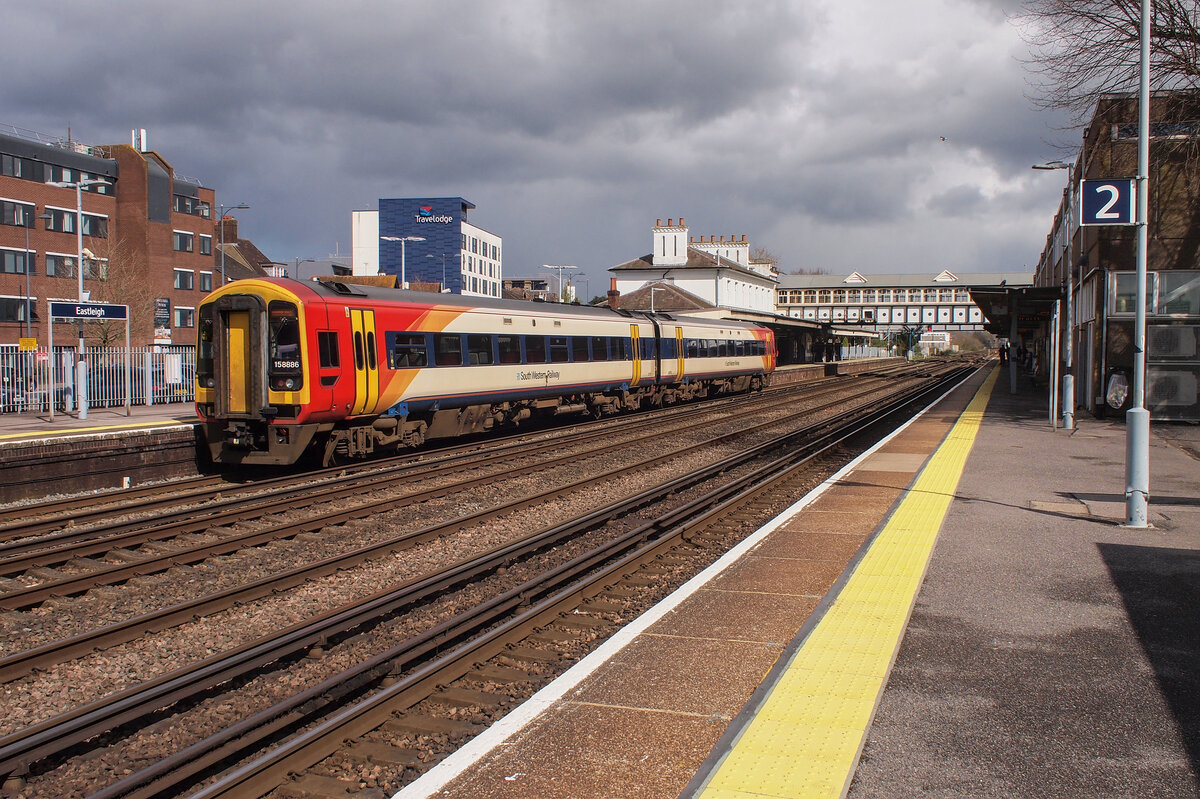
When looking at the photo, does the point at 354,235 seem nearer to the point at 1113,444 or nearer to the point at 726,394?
the point at 726,394

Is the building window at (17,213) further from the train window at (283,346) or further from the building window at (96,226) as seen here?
the train window at (283,346)

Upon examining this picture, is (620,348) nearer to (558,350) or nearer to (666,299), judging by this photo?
(558,350)

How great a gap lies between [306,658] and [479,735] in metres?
2.14

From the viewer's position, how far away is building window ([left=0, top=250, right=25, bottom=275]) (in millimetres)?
44344

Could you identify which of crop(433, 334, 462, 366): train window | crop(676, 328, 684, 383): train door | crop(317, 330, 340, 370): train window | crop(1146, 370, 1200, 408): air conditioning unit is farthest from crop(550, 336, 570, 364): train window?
crop(1146, 370, 1200, 408): air conditioning unit

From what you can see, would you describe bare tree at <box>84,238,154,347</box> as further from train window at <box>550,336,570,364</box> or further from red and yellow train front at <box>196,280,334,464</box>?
red and yellow train front at <box>196,280,334,464</box>

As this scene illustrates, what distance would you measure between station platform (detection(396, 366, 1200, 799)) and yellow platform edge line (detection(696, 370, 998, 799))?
0.05ft

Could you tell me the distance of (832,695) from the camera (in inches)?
183

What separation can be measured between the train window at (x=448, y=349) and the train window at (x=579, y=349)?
5.16 meters

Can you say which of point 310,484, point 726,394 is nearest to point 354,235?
point 726,394

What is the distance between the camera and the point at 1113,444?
649 inches

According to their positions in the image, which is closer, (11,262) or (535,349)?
(535,349)

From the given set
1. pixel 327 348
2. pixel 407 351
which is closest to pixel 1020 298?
pixel 407 351

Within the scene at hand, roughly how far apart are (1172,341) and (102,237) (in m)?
53.1
